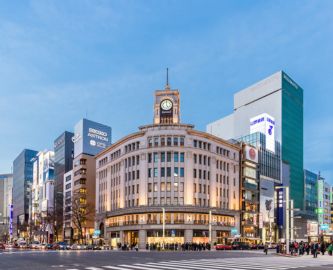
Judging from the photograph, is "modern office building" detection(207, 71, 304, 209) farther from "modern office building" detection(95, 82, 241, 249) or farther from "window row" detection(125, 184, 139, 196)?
"window row" detection(125, 184, 139, 196)

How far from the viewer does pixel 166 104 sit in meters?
118

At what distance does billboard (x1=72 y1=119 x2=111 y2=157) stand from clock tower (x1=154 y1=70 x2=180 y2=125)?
1497 inches

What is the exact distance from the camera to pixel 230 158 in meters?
121

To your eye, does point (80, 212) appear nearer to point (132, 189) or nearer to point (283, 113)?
point (132, 189)

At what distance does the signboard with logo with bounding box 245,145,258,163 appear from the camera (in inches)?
5042

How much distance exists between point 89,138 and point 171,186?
5027 cm

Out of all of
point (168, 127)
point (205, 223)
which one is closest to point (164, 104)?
point (168, 127)

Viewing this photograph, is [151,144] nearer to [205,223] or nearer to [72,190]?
[205,223]

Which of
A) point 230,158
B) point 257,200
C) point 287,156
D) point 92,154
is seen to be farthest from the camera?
point 287,156

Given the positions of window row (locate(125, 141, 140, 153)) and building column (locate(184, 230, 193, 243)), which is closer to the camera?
building column (locate(184, 230, 193, 243))

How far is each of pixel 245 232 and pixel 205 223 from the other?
19486 millimetres

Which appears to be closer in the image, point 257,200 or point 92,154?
point 257,200

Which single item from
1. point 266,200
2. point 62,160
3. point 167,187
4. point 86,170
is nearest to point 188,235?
point 167,187

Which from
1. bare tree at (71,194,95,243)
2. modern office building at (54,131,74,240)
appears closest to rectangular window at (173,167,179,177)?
bare tree at (71,194,95,243)
